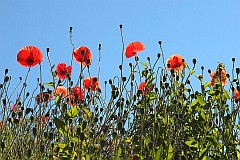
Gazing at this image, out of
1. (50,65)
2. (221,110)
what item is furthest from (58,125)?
(221,110)

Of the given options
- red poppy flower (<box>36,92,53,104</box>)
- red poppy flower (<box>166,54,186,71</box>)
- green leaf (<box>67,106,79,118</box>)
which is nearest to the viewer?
green leaf (<box>67,106,79,118</box>)

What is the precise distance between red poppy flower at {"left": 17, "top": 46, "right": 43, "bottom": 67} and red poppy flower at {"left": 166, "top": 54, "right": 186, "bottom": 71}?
908 mm

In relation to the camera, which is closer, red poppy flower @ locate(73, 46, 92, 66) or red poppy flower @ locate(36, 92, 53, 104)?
red poppy flower @ locate(36, 92, 53, 104)

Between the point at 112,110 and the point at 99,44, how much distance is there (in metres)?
0.58

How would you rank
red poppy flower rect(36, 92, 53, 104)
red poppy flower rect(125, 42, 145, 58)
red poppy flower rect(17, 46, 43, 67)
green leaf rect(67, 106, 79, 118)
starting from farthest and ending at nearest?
red poppy flower rect(125, 42, 145, 58) → red poppy flower rect(17, 46, 43, 67) → red poppy flower rect(36, 92, 53, 104) → green leaf rect(67, 106, 79, 118)

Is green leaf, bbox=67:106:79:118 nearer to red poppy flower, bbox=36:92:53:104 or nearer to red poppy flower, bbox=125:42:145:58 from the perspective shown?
red poppy flower, bbox=36:92:53:104

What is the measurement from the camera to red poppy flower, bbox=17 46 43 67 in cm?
322

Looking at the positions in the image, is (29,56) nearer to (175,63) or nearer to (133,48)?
(133,48)

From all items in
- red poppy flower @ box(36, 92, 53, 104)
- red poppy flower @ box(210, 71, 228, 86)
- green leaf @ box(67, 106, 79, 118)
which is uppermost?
red poppy flower @ box(210, 71, 228, 86)

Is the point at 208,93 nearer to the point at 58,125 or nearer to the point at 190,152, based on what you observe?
the point at 190,152

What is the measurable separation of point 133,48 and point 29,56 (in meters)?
0.69

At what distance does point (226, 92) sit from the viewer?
3.33 m

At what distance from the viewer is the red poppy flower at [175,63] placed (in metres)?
3.64

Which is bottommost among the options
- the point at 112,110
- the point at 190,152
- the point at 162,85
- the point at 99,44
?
the point at 190,152
